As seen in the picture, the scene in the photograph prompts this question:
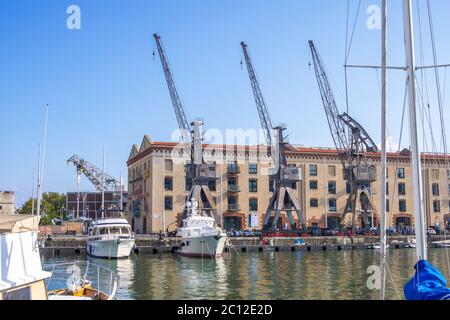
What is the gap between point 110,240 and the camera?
191 feet

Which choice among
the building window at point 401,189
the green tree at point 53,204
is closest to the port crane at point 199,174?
the building window at point 401,189

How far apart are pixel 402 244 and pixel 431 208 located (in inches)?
848

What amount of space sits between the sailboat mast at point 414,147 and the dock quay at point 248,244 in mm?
54031

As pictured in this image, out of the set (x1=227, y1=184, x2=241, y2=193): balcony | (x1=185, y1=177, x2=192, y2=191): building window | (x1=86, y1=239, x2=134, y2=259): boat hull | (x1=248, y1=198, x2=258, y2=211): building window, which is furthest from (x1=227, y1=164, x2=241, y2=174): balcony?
(x1=86, y1=239, x2=134, y2=259): boat hull

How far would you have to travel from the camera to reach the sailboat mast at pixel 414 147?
13852 mm

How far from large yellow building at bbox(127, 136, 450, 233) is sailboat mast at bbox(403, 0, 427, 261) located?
241ft

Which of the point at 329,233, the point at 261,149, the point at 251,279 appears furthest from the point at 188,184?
the point at 251,279

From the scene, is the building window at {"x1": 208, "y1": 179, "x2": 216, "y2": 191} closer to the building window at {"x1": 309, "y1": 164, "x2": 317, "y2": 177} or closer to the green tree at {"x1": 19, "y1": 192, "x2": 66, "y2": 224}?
the building window at {"x1": 309, "y1": 164, "x2": 317, "y2": 177}

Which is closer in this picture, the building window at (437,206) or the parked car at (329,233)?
the parked car at (329,233)

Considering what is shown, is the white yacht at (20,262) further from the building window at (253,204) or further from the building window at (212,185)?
the building window at (253,204)

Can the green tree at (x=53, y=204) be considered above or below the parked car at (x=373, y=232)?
above

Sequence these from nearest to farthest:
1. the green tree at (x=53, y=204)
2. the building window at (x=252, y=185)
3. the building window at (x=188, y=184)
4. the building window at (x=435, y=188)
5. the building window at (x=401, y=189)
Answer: the building window at (x=188, y=184)
the building window at (x=252, y=185)
the building window at (x=401, y=189)
the building window at (x=435, y=188)
the green tree at (x=53, y=204)

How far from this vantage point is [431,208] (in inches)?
3848
